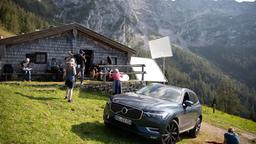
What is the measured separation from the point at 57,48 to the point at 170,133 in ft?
59.1

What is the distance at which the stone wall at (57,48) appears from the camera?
25.0 metres

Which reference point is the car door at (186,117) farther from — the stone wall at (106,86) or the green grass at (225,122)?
the stone wall at (106,86)

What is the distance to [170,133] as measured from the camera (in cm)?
1131

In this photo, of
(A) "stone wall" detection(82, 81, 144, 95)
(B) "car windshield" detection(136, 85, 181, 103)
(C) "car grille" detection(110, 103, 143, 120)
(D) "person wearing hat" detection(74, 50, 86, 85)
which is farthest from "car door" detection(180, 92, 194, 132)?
(A) "stone wall" detection(82, 81, 144, 95)

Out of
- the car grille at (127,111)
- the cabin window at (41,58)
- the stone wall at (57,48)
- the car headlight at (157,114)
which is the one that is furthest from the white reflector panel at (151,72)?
the car headlight at (157,114)

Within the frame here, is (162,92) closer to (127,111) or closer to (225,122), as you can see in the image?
(127,111)

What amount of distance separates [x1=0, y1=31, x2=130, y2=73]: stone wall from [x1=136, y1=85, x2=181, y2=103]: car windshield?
1529 centimetres

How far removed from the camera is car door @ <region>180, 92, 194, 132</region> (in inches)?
484

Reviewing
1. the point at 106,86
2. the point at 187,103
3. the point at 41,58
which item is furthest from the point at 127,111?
the point at 41,58

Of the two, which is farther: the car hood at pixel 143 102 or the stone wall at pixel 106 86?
the stone wall at pixel 106 86

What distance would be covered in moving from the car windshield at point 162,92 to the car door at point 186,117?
0.44 m

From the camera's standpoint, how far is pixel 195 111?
45.5ft

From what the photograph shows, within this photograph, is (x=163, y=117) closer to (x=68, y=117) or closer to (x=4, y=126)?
(x=68, y=117)

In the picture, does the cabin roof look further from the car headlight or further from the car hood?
the car headlight
